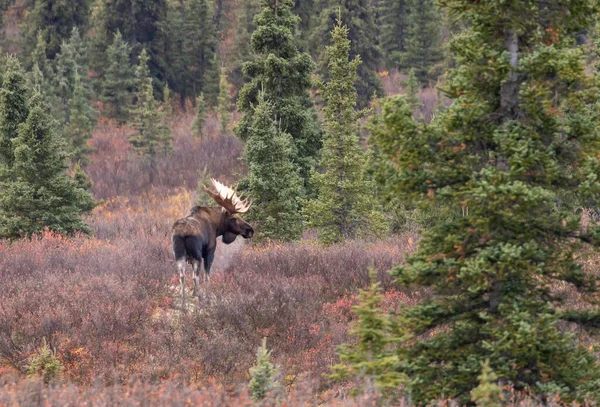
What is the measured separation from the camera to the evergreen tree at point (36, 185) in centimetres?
1941

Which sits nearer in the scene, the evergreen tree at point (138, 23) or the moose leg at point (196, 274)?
the moose leg at point (196, 274)

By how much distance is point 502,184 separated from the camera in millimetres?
6621

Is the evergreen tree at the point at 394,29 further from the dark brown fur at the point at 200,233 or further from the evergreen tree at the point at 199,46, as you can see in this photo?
the dark brown fur at the point at 200,233

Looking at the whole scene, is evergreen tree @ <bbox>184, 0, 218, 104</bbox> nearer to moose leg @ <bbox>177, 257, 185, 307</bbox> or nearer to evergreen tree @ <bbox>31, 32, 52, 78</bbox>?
evergreen tree @ <bbox>31, 32, 52, 78</bbox>

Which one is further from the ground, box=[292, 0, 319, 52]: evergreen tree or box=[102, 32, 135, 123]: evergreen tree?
box=[292, 0, 319, 52]: evergreen tree

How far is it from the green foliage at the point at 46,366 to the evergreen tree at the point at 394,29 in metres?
49.5

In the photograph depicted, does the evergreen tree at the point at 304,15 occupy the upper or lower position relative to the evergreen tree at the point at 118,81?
upper

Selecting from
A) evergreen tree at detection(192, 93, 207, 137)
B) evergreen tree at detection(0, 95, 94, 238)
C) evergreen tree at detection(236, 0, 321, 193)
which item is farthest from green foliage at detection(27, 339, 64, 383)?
evergreen tree at detection(192, 93, 207, 137)

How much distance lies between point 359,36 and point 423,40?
10929 millimetres

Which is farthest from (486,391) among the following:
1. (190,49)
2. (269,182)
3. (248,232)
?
(190,49)

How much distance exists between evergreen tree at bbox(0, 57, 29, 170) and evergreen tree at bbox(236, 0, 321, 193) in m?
6.61

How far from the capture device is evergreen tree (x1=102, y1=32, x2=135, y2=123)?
160ft

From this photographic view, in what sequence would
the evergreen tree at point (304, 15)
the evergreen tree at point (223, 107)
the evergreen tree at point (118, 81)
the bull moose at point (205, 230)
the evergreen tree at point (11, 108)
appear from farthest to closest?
1. the evergreen tree at point (304, 15)
2. the evergreen tree at point (118, 81)
3. the evergreen tree at point (223, 107)
4. the evergreen tree at point (11, 108)
5. the bull moose at point (205, 230)

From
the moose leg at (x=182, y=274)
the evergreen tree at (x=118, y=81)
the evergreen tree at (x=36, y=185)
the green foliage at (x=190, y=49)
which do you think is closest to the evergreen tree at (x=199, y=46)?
the green foliage at (x=190, y=49)
